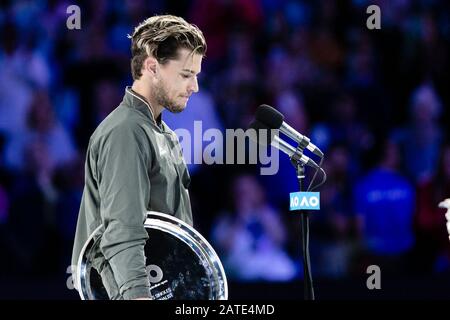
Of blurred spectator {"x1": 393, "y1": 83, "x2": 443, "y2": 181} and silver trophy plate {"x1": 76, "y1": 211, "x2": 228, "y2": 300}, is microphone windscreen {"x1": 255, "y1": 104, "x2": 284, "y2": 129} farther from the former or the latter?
blurred spectator {"x1": 393, "y1": 83, "x2": 443, "y2": 181}

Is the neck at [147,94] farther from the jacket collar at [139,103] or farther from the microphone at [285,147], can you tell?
the microphone at [285,147]

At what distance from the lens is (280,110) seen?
5656mm

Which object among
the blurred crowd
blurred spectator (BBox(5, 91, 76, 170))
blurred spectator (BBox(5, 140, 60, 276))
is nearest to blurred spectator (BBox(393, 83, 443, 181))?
the blurred crowd

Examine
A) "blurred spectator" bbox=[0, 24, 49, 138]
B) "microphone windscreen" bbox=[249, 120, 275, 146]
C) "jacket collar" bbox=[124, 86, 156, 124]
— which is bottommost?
"microphone windscreen" bbox=[249, 120, 275, 146]

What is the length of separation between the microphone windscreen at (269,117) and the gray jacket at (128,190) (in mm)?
277

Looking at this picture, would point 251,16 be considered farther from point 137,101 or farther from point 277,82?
point 137,101

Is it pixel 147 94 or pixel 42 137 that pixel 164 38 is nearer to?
pixel 147 94

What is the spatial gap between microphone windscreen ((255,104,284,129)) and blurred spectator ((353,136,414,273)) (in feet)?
8.38

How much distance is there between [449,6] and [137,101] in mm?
4060

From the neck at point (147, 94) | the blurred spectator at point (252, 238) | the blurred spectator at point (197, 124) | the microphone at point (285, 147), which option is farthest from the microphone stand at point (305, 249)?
the blurred spectator at point (252, 238)

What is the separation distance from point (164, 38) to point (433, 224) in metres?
3.09

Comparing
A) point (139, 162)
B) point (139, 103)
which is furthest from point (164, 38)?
point (139, 162)

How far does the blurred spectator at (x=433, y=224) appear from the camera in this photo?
204 inches

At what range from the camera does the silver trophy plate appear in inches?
94.4
